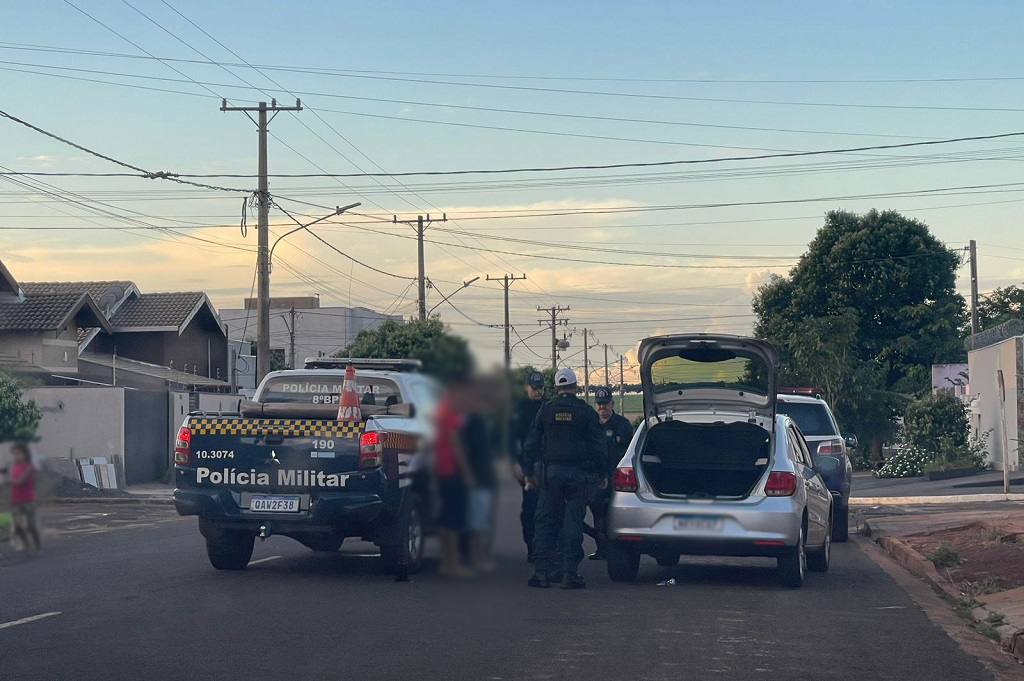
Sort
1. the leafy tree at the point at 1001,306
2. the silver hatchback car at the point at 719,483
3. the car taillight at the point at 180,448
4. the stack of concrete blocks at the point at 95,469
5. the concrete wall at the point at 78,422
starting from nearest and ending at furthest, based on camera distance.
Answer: the concrete wall at the point at 78,422 < the stack of concrete blocks at the point at 95,469 < the car taillight at the point at 180,448 < the silver hatchback car at the point at 719,483 < the leafy tree at the point at 1001,306

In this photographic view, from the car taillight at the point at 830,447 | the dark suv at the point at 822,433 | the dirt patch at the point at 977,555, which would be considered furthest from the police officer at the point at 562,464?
the car taillight at the point at 830,447

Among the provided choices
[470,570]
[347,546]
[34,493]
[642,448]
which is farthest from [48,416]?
[347,546]

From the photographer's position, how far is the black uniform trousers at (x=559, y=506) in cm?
191

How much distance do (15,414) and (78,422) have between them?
0.71m

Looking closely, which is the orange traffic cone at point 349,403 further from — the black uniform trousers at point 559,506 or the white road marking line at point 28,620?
the white road marking line at point 28,620

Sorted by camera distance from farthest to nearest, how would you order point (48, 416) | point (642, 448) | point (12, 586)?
point (12, 586) < point (642, 448) < point (48, 416)

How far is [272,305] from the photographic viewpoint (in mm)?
2389

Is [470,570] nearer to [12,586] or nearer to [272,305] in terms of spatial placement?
[272,305]

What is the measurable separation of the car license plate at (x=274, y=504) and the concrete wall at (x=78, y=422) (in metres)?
0.32

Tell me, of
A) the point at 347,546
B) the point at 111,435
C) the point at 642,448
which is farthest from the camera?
the point at 347,546

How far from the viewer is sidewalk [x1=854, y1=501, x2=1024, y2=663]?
36.1 ft

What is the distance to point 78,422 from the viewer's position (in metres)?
2.05

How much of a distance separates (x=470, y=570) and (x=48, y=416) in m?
0.68

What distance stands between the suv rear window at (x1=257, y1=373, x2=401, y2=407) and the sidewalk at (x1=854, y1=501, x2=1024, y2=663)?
28.7 feet
